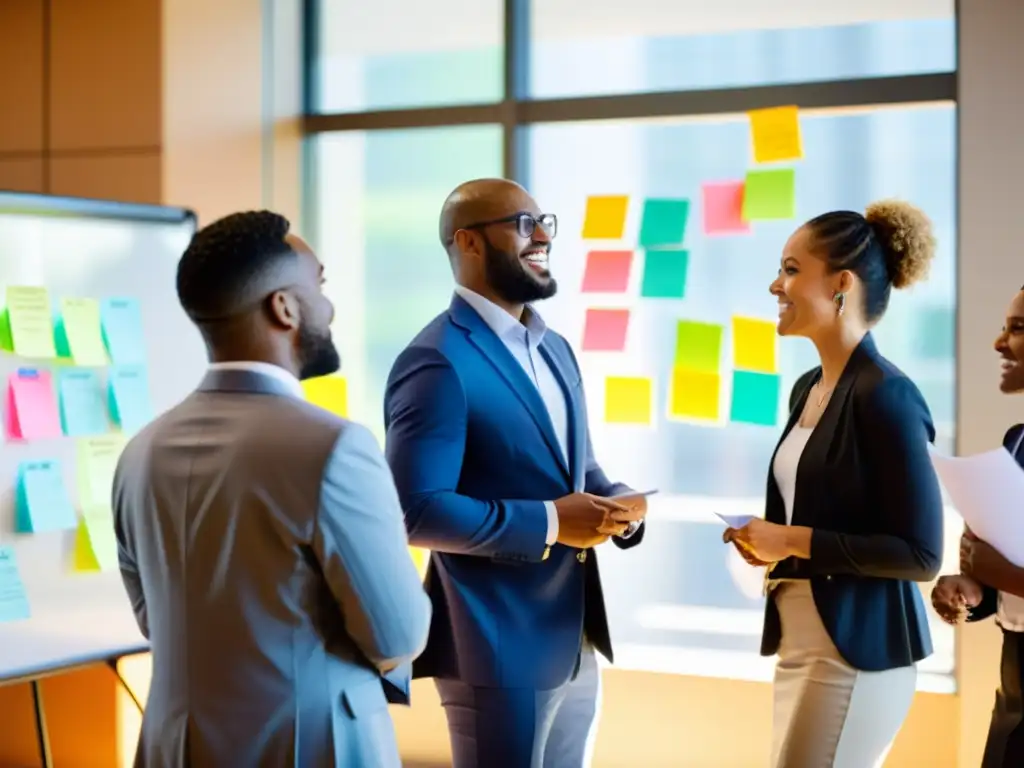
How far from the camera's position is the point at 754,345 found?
3967mm

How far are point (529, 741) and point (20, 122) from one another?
2810mm

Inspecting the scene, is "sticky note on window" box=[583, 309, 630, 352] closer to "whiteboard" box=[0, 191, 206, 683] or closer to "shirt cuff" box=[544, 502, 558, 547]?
"whiteboard" box=[0, 191, 206, 683]

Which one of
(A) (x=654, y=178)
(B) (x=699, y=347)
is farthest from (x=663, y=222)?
(B) (x=699, y=347)

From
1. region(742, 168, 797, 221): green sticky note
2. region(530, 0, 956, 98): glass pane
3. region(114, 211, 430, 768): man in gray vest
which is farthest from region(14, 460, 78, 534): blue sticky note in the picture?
region(742, 168, 797, 221): green sticky note

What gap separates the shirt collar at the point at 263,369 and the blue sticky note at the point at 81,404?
151 centimetres

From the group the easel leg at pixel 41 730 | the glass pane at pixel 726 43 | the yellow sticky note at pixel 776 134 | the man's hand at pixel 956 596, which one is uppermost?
the glass pane at pixel 726 43

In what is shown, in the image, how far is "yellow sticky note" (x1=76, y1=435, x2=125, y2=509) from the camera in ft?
10.3

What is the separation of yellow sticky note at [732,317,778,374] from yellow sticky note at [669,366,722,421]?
104 millimetres

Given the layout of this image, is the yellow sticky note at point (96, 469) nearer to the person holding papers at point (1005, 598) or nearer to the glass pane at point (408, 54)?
the glass pane at point (408, 54)

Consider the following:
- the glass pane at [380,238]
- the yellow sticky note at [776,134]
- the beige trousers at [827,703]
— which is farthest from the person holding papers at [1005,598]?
the glass pane at [380,238]

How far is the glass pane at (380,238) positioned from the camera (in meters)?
4.42

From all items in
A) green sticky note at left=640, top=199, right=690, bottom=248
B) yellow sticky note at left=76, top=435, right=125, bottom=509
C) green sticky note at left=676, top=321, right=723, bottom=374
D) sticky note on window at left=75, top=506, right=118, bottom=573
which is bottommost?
sticky note on window at left=75, top=506, right=118, bottom=573

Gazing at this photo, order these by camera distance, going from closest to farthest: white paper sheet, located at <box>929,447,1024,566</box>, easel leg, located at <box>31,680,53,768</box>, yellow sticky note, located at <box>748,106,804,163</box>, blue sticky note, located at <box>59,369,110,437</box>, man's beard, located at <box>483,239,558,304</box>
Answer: white paper sheet, located at <box>929,447,1024,566</box> < man's beard, located at <box>483,239,558,304</box> < easel leg, located at <box>31,680,53,768</box> < blue sticky note, located at <box>59,369,110,437</box> < yellow sticky note, located at <box>748,106,804,163</box>

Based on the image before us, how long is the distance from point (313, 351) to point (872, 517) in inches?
44.8
